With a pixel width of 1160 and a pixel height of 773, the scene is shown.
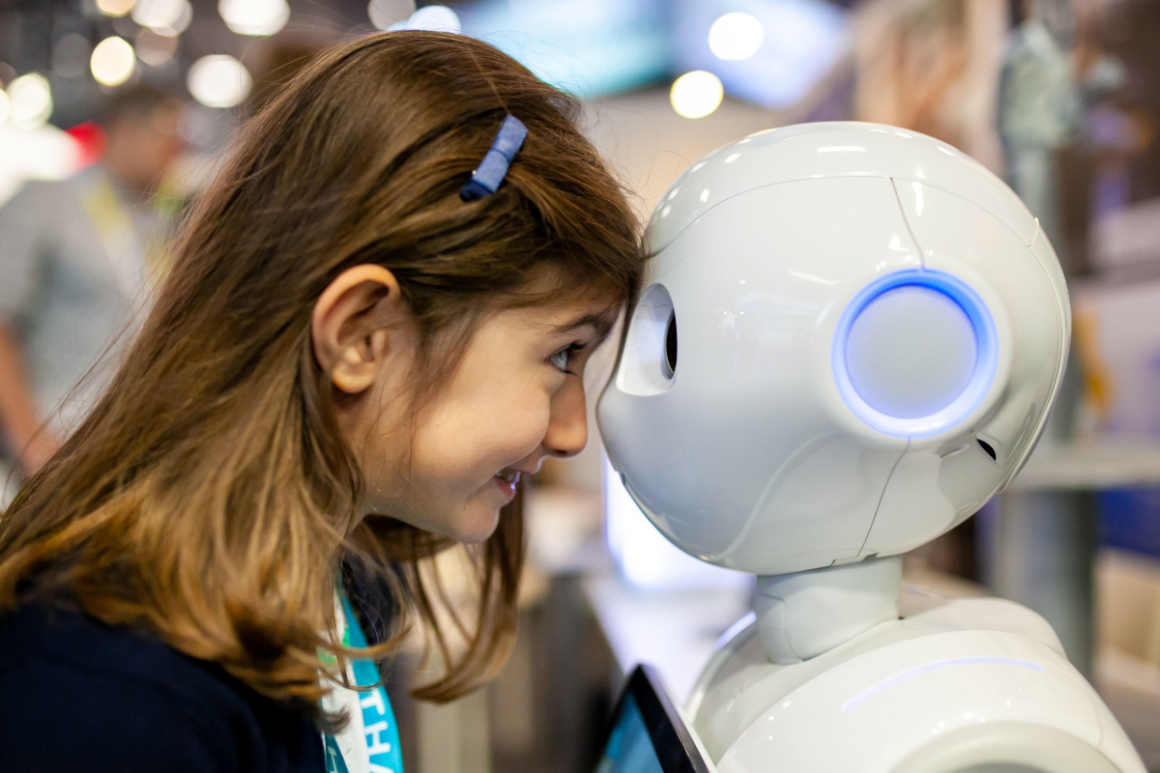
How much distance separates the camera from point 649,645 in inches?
50.8

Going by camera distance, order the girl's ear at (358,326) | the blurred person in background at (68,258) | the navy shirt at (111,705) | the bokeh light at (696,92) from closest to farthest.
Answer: the navy shirt at (111,705), the girl's ear at (358,326), the blurred person in background at (68,258), the bokeh light at (696,92)

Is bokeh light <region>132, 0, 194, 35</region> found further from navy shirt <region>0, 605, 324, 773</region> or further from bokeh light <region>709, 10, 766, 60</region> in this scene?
navy shirt <region>0, 605, 324, 773</region>

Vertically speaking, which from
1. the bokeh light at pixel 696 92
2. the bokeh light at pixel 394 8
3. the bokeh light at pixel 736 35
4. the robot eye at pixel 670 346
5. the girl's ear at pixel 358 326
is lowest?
the bokeh light at pixel 696 92

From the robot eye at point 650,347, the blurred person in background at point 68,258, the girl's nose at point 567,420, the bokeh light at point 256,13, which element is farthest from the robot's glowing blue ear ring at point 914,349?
the bokeh light at point 256,13

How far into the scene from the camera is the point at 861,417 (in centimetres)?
48

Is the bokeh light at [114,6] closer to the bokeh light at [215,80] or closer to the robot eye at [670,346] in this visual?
the bokeh light at [215,80]

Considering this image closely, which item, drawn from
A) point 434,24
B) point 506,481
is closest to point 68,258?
point 434,24

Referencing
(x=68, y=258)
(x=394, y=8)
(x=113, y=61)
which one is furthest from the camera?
(x=113, y=61)

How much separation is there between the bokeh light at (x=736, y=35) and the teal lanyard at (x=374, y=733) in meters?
2.92

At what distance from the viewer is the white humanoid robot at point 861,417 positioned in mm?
473

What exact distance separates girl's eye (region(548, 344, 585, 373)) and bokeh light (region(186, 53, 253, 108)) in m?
2.87

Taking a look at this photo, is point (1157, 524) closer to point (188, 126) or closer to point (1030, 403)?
point (1030, 403)

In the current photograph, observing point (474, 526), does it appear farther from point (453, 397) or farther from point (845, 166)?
point (845, 166)

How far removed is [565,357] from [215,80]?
299 cm
